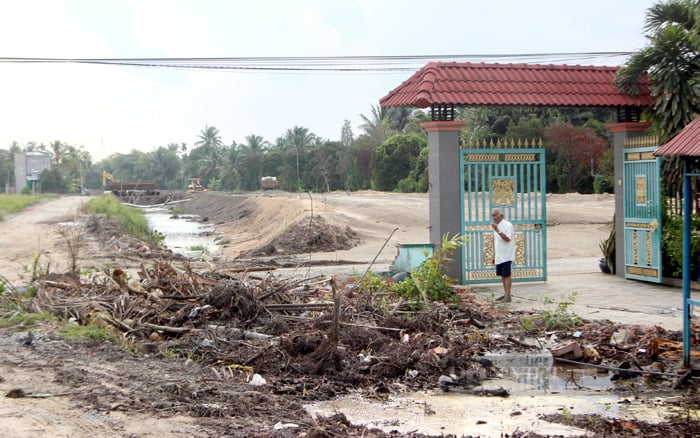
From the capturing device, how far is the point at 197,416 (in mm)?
6273

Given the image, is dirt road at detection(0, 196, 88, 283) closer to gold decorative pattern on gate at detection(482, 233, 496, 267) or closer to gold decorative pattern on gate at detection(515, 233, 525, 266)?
gold decorative pattern on gate at detection(482, 233, 496, 267)

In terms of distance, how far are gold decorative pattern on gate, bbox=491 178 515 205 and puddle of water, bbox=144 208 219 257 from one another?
535 inches

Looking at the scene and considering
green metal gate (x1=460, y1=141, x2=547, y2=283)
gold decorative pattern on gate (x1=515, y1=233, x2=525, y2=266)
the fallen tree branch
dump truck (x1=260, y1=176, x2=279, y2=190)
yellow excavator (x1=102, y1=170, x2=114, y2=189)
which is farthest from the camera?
yellow excavator (x1=102, y1=170, x2=114, y2=189)

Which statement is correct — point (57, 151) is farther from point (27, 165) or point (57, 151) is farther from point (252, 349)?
point (252, 349)

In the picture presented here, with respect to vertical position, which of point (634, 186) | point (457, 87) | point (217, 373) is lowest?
point (217, 373)

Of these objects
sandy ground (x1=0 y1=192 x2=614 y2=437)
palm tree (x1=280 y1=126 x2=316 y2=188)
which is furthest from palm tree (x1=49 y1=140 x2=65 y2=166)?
sandy ground (x1=0 y1=192 x2=614 y2=437)

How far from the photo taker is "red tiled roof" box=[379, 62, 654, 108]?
45.1 feet

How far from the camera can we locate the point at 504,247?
1244 centimetres

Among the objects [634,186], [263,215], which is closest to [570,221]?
[634,186]

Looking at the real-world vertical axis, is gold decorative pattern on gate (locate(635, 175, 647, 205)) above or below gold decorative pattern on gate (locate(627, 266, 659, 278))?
above

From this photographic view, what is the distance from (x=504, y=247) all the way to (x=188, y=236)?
98.8 ft

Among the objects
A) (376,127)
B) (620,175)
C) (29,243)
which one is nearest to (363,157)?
(376,127)

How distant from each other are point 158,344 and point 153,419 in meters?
3.05

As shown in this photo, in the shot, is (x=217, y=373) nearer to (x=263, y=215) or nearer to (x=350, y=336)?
(x=350, y=336)
